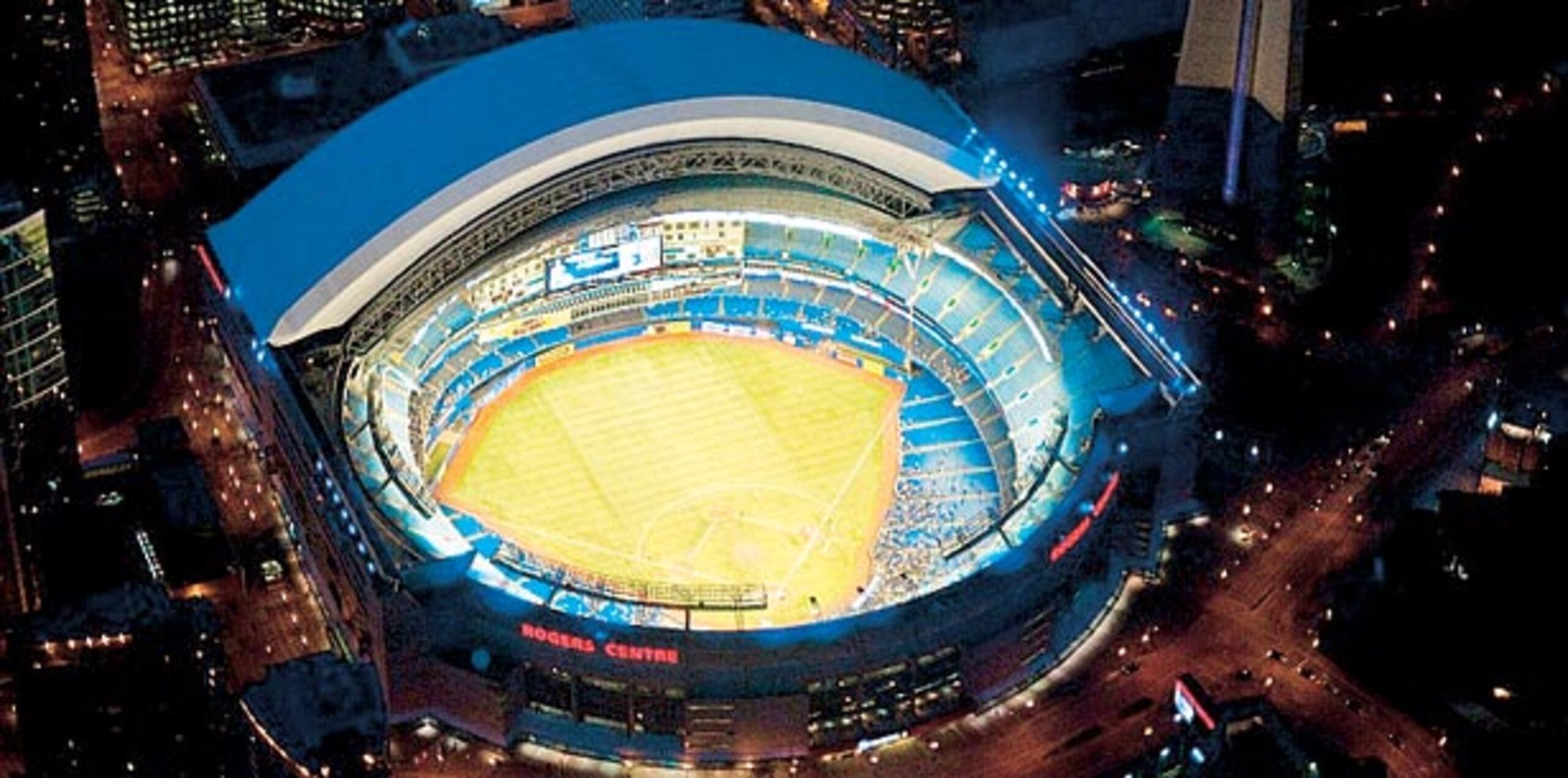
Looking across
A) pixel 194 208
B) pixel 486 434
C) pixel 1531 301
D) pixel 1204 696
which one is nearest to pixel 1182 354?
pixel 1531 301

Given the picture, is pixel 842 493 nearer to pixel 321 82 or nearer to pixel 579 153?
pixel 579 153

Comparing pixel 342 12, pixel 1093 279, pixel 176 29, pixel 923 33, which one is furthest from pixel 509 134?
pixel 176 29

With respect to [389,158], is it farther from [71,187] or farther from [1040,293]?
[1040,293]

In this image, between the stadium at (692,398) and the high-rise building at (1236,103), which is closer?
the stadium at (692,398)

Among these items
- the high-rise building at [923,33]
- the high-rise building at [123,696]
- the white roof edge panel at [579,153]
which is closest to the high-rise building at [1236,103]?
the high-rise building at [923,33]

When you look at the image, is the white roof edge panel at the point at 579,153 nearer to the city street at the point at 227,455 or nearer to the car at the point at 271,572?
the city street at the point at 227,455
